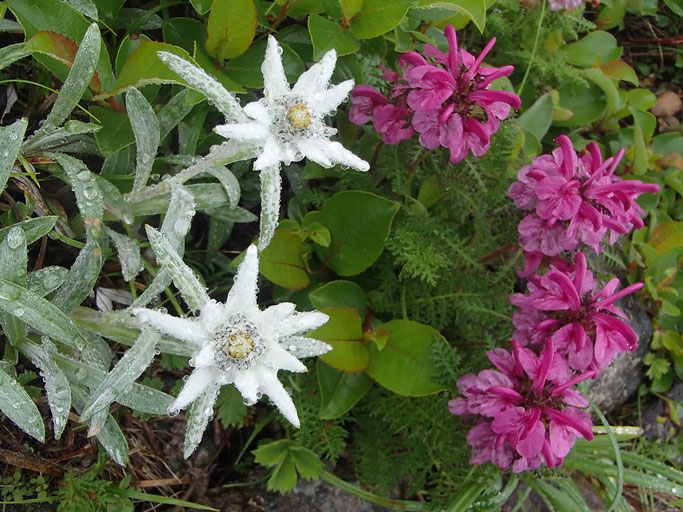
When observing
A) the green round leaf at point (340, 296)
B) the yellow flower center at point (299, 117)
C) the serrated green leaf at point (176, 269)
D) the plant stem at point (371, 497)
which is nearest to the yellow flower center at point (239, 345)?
the serrated green leaf at point (176, 269)

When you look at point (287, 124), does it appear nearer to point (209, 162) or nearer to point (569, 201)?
point (209, 162)

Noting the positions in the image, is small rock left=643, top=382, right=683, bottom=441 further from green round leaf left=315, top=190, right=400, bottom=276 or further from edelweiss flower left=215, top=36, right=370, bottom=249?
edelweiss flower left=215, top=36, right=370, bottom=249

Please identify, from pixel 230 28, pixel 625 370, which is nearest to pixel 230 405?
pixel 230 28

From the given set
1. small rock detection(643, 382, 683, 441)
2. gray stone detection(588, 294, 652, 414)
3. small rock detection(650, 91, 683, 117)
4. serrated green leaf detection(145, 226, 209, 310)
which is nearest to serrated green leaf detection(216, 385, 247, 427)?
serrated green leaf detection(145, 226, 209, 310)

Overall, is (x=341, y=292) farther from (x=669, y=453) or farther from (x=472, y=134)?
(x=669, y=453)

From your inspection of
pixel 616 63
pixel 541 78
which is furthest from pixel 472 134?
pixel 616 63
